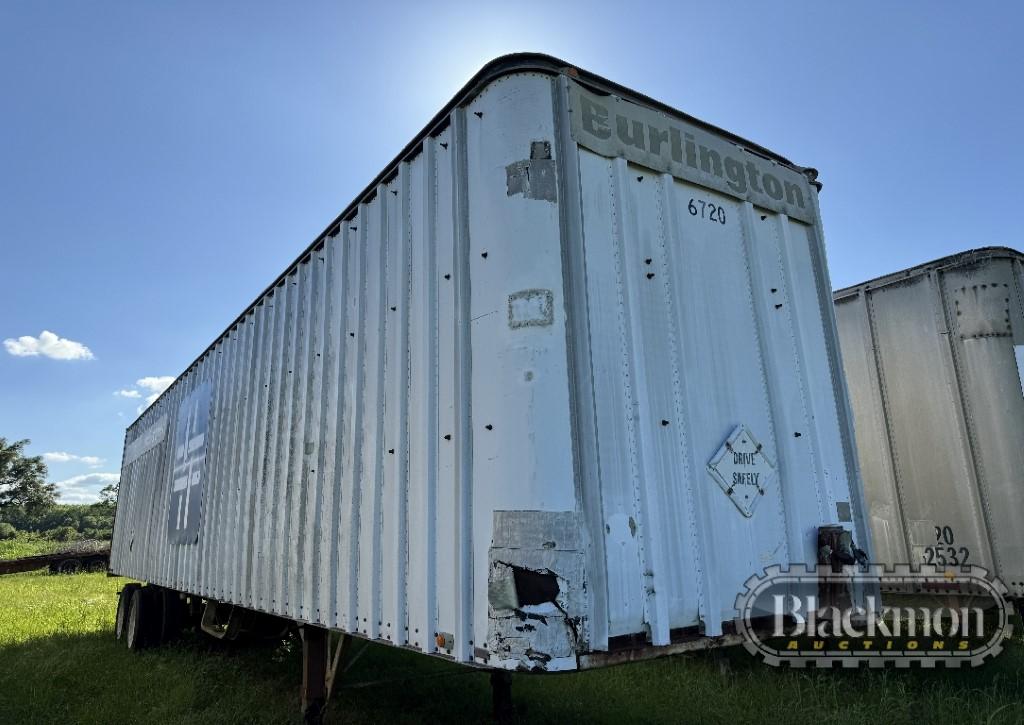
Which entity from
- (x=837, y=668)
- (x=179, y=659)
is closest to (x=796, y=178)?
(x=837, y=668)

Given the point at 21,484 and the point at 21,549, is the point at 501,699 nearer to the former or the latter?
the point at 21,549

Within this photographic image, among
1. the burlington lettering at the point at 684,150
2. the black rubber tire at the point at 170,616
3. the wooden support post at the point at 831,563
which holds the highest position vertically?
the burlington lettering at the point at 684,150

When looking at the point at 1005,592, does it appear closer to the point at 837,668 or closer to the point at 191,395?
the point at 837,668

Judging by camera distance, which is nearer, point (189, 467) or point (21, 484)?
point (189, 467)

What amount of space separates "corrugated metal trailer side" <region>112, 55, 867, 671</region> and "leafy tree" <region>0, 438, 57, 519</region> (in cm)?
5597

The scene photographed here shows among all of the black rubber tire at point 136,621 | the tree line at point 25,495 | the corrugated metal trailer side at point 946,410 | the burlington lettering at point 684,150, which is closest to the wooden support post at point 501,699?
the corrugated metal trailer side at point 946,410

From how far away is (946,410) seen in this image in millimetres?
4992

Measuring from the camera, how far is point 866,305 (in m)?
5.64

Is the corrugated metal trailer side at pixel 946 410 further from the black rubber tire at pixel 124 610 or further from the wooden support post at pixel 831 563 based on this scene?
the black rubber tire at pixel 124 610

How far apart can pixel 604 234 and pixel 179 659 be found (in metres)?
7.42

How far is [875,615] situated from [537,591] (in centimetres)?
224

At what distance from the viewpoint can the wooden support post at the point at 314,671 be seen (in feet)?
13.8

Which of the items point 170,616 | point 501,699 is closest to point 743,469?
point 501,699

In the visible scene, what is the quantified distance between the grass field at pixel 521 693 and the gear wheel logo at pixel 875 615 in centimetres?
22
